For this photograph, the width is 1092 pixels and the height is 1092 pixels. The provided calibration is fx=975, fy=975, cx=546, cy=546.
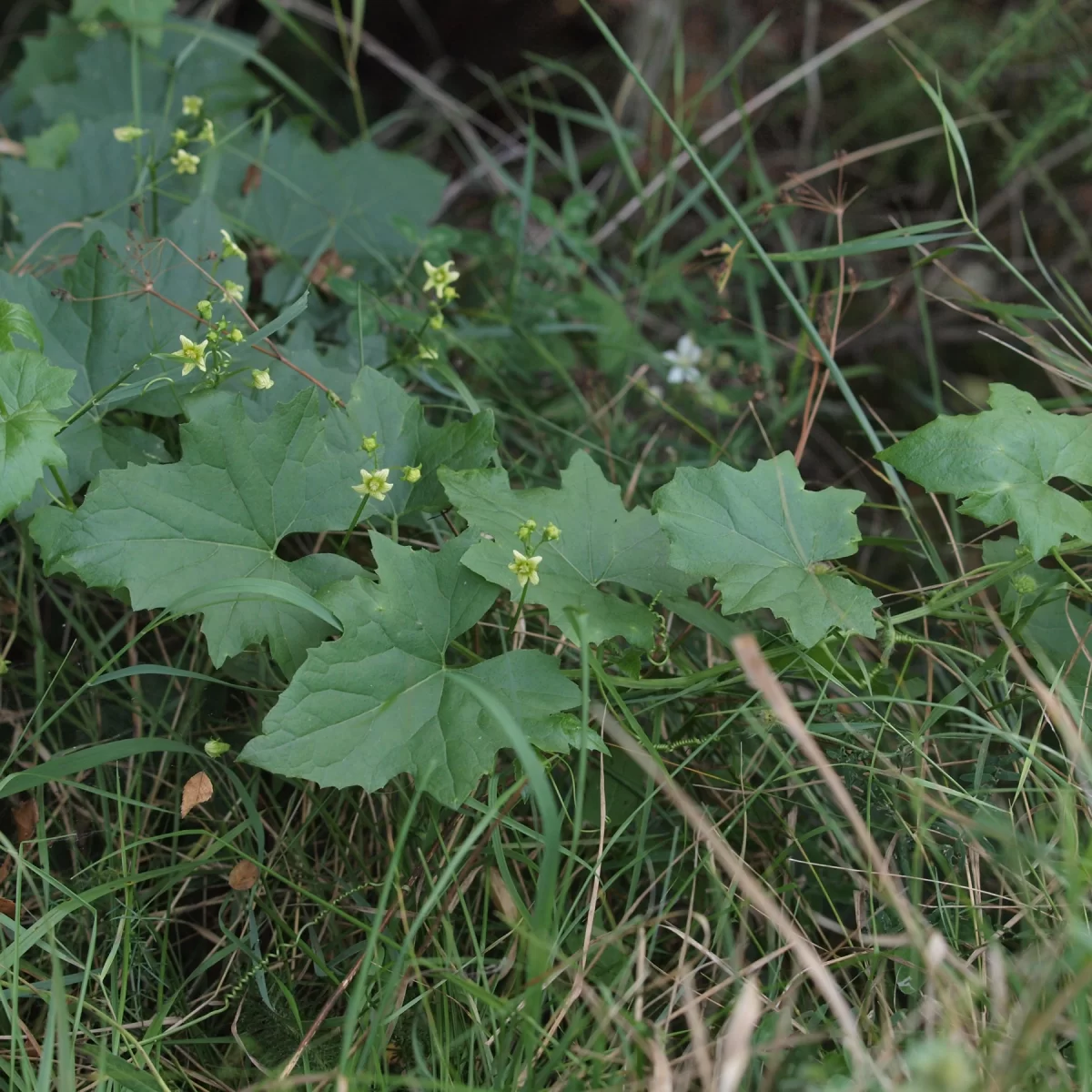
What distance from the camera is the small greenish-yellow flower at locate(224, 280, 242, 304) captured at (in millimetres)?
1563

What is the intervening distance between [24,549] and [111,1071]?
856mm

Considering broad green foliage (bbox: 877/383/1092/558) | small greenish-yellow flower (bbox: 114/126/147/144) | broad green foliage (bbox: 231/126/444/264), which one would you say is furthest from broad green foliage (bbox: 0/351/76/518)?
broad green foliage (bbox: 877/383/1092/558)

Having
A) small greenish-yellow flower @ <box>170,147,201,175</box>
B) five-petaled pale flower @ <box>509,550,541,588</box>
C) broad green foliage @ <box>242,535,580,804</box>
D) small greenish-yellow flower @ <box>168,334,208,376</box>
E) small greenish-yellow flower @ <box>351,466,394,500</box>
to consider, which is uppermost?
small greenish-yellow flower @ <box>170,147,201,175</box>

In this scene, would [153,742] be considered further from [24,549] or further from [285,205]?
[285,205]

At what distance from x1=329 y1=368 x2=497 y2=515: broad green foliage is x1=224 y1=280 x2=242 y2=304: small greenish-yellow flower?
0.23 metres

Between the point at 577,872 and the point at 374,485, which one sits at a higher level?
the point at 374,485

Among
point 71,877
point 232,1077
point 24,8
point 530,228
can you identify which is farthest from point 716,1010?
point 24,8

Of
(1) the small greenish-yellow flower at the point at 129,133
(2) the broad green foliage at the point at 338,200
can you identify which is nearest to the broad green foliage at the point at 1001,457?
Answer: (2) the broad green foliage at the point at 338,200

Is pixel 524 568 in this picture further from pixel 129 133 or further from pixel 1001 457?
pixel 129 133

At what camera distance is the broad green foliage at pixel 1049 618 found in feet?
4.91

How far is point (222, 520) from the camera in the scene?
1.48 m

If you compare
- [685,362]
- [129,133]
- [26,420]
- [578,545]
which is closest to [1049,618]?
[578,545]

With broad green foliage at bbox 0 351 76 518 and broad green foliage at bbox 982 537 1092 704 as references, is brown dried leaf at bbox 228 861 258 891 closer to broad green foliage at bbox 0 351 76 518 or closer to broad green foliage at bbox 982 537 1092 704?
broad green foliage at bbox 0 351 76 518

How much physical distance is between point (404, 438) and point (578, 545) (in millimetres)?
356
